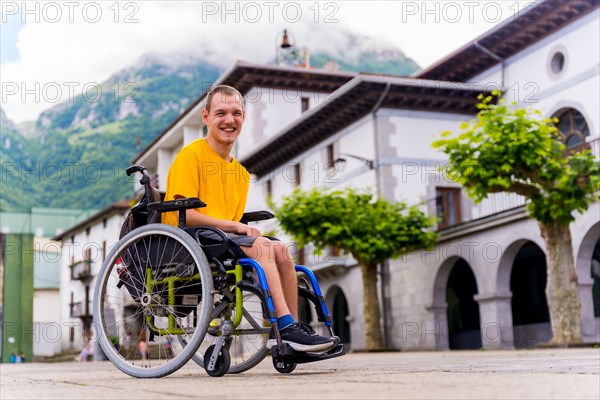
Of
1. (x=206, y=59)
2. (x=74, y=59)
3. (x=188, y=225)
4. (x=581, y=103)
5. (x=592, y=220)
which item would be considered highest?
(x=206, y=59)

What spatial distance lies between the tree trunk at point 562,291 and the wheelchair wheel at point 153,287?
36.7 ft

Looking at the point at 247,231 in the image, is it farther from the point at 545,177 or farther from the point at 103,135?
the point at 103,135

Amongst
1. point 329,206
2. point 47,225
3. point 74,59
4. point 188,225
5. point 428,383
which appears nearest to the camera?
point 428,383

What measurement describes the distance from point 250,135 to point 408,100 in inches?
347

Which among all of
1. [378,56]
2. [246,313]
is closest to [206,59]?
[378,56]

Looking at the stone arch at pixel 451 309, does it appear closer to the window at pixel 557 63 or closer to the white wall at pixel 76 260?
Result: the window at pixel 557 63

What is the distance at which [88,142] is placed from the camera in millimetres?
88000

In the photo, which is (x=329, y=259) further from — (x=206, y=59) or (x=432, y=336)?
(x=206, y=59)

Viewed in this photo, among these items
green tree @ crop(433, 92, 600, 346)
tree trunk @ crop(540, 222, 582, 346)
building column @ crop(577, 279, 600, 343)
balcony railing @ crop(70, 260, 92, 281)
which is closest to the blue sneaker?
green tree @ crop(433, 92, 600, 346)

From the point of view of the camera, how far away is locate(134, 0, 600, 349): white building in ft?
64.7

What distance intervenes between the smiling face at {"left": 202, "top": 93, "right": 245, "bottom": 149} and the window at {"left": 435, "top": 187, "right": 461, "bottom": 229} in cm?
1854

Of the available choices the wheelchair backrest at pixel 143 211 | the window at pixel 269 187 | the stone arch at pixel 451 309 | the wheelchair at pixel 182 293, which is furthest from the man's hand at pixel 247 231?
the window at pixel 269 187

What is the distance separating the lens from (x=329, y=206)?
21.5 metres

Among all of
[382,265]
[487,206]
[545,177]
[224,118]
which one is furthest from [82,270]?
[224,118]
